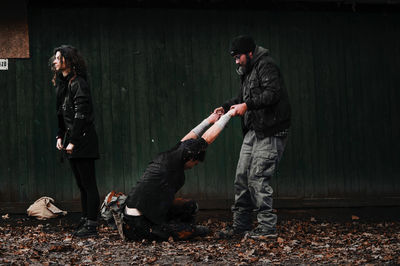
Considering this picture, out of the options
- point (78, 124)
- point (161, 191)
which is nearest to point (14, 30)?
point (78, 124)

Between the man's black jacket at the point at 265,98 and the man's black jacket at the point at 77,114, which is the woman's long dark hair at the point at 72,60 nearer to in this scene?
the man's black jacket at the point at 77,114

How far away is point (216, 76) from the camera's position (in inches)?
360

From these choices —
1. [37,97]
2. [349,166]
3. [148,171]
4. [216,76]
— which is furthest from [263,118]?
[37,97]

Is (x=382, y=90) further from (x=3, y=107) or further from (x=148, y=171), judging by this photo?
(x=3, y=107)

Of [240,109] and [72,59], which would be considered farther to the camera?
[72,59]

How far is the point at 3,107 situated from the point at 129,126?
2.04m

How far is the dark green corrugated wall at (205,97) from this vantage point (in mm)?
8891

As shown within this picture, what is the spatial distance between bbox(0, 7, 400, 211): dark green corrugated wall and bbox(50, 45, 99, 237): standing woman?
82.3 inches

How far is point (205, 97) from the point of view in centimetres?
914

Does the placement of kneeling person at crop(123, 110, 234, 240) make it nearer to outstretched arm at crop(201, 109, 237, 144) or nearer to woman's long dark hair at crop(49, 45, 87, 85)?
outstretched arm at crop(201, 109, 237, 144)

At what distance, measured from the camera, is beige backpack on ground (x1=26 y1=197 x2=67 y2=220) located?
8.53m

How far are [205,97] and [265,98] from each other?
9.02 feet

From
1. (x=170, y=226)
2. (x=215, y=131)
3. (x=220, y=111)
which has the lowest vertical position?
(x=170, y=226)

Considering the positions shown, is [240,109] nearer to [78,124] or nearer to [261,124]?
[261,124]
